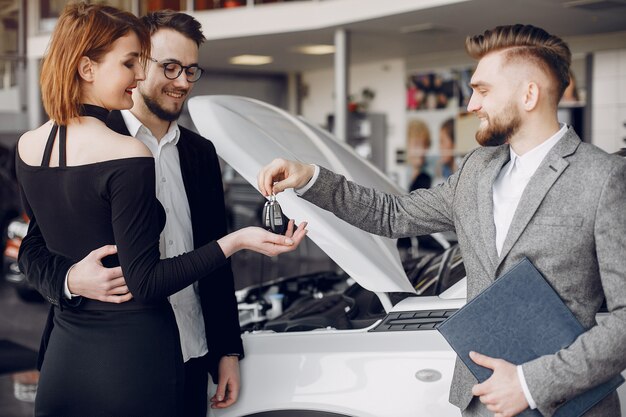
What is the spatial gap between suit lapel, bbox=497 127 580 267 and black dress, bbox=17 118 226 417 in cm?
77

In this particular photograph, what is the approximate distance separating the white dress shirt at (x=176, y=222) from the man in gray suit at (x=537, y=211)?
0.38m

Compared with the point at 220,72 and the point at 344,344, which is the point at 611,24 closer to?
the point at 220,72

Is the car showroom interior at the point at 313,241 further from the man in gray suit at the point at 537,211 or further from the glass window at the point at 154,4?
the glass window at the point at 154,4

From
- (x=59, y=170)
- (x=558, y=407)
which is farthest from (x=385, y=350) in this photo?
(x=59, y=170)

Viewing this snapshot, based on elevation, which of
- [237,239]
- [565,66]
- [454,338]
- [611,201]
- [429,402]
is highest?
[565,66]

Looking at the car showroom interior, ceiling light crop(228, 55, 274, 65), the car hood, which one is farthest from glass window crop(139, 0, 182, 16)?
the car hood

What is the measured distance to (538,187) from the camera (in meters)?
1.87

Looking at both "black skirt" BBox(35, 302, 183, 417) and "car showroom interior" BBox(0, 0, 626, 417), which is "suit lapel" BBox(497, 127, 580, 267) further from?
"black skirt" BBox(35, 302, 183, 417)

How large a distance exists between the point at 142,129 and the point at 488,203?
44.9 inches

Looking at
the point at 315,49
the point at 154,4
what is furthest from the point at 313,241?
the point at 154,4

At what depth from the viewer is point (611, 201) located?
5.80 feet

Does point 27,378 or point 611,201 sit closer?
point 611,201

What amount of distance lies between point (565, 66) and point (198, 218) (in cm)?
121

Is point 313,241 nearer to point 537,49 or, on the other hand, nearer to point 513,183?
point 513,183
